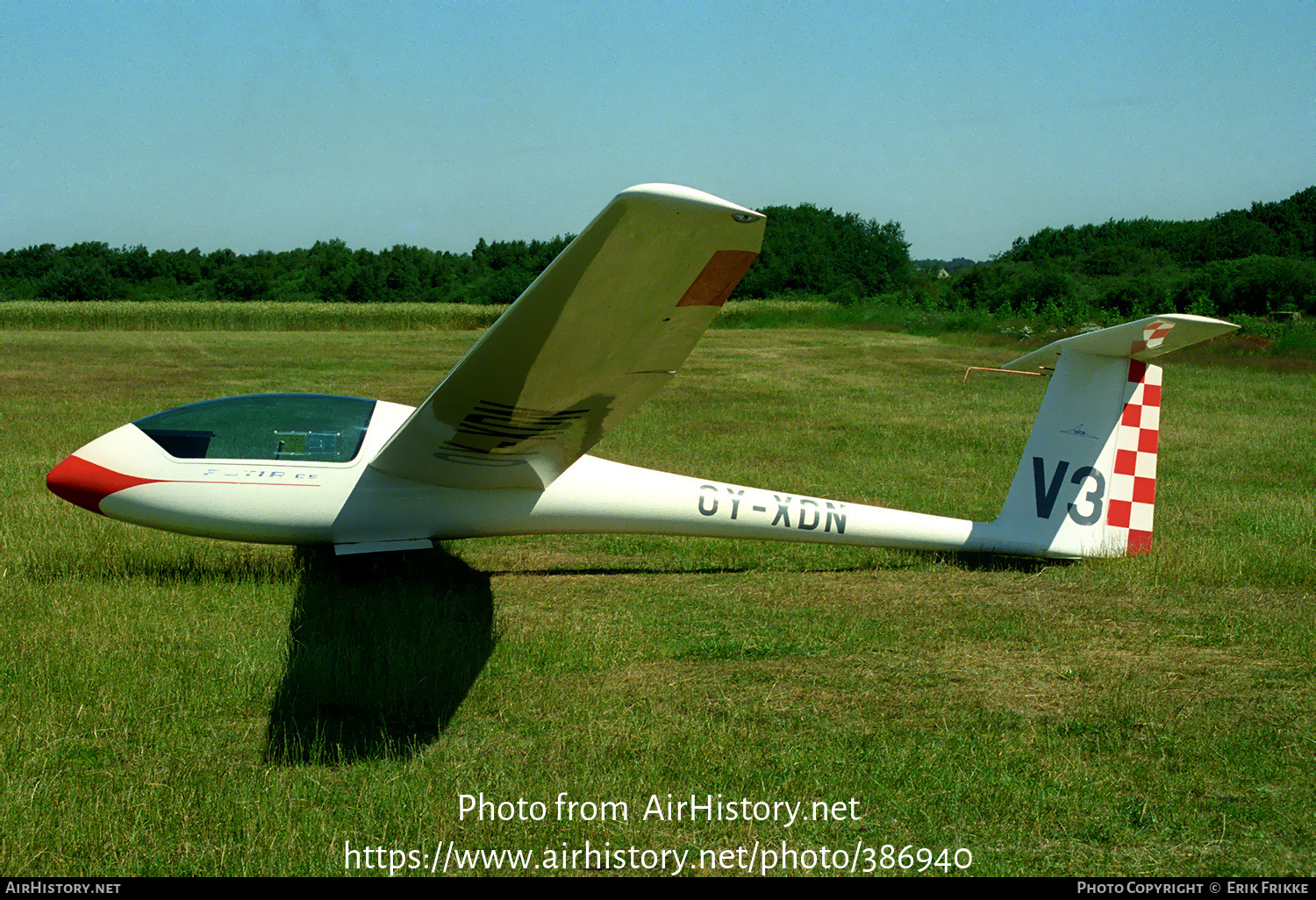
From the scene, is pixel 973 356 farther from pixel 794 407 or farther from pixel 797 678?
pixel 797 678

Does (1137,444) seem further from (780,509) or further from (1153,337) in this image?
(780,509)

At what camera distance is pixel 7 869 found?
3.59 metres

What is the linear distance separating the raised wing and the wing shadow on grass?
1.09 m

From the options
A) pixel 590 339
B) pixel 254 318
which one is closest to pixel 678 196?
pixel 590 339

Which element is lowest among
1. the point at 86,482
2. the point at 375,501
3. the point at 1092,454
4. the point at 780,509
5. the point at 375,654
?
the point at 375,654

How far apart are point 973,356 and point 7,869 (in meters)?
29.6

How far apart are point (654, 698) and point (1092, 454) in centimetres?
436

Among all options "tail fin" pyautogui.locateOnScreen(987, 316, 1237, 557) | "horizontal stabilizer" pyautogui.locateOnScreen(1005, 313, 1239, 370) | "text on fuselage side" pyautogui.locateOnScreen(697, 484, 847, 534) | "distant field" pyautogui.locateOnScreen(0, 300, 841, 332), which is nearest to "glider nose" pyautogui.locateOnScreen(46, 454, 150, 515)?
"text on fuselage side" pyautogui.locateOnScreen(697, 484, 847, 534)

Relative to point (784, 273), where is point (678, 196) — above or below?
below

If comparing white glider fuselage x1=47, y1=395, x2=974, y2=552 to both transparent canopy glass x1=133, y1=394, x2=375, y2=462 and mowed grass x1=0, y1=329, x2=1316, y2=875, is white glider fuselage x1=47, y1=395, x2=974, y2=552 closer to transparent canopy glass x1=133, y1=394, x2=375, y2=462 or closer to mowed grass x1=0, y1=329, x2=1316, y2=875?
transparent canopy glass x1=133, y1=394, x2=375, y2=462

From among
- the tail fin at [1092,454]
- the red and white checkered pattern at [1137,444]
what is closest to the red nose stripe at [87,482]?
→ the tail fin at [1092,454]

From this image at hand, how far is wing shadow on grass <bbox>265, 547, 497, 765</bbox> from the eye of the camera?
4.84 metres

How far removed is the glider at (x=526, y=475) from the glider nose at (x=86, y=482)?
0.01 m

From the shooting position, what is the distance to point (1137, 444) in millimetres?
7562
